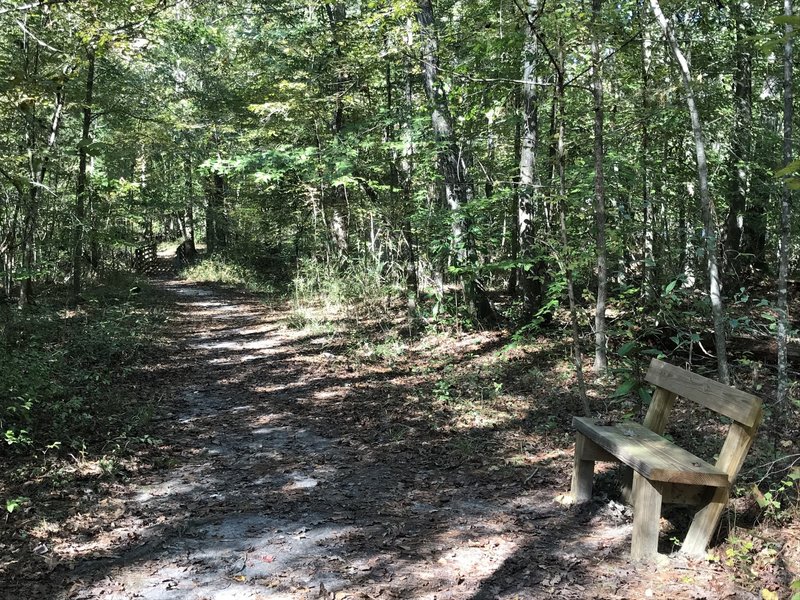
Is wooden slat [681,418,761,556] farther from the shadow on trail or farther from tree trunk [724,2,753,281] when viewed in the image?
tree trunk [724,2,753,281]

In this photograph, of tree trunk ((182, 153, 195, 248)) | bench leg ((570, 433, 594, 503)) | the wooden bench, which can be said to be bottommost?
bench leg ((570, 433, 594, 503))

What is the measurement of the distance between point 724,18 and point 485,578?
7.56m

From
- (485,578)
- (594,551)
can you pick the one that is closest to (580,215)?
(594,551)

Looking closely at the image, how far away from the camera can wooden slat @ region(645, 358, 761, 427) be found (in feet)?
10.7

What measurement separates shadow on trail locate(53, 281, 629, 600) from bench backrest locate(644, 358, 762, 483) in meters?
0.86

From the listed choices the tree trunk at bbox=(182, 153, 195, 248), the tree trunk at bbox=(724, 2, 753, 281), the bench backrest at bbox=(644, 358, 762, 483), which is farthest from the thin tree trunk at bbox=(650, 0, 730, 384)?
the tree trunk at bbox=(182, 153, 195, 248)

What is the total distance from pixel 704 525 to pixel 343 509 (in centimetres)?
248

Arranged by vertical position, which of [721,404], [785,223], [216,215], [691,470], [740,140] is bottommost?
[691,470]

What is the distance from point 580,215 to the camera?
730 centimetres

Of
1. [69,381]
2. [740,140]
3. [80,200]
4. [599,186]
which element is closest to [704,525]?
[599,186]

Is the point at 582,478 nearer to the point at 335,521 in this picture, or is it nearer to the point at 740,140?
the point at 335,521

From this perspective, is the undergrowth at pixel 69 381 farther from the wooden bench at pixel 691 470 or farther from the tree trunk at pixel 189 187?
the tree trunk at pixel 189 187

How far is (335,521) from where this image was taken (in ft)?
13.6

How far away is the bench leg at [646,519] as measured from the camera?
337 cm
